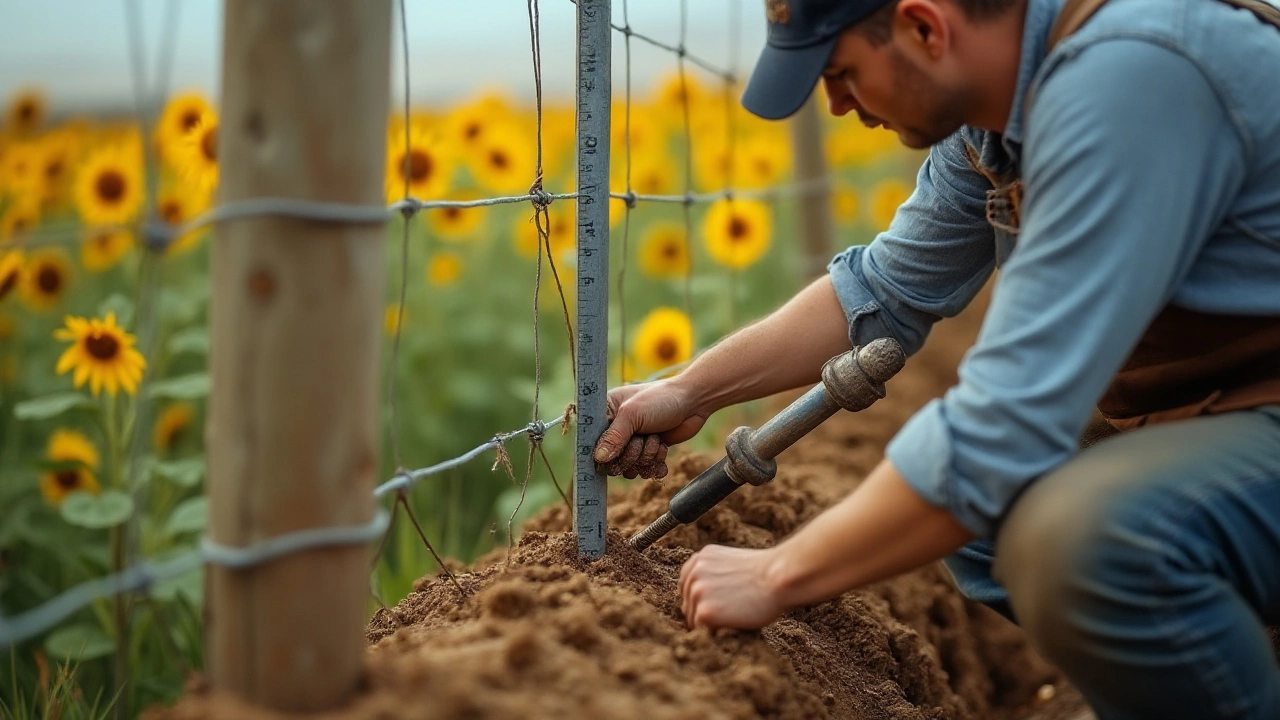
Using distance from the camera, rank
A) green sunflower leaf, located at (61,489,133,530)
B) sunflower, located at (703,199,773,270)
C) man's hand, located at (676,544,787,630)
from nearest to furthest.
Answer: man's hand, located at (676,544,787,630)
green sunflower leaf, located at (61,489,133,530)
sunflower, located at (703,199,773,270)

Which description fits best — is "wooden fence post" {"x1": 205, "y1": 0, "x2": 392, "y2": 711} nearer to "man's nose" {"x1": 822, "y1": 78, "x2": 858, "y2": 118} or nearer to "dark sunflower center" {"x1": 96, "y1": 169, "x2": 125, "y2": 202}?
"man's nose" {"x1": 822, "y1": 78, "x2": 858, "y2": 118}

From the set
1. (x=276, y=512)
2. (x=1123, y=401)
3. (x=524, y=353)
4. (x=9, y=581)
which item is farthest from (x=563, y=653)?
(x=524, y=353)

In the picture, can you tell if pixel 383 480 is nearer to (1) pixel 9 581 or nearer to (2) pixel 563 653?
(1) pixel 9 581

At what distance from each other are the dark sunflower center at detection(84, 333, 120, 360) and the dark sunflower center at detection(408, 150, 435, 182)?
4.11 ft

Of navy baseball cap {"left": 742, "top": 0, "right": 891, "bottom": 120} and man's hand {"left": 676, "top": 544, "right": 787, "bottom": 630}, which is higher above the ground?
navy baseball cap {"left": 742, "top": 0, "right": 891, "bottom": 120}

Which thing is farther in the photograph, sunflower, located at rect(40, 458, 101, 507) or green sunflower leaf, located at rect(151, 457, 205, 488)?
sunflower, located at rect(40, 458, 101, 507)

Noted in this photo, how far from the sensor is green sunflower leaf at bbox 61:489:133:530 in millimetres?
2827

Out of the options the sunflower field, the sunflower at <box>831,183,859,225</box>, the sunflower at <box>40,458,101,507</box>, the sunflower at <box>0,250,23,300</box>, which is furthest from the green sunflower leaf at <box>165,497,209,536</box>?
the sunflower at <box>831,183,859,225</box>

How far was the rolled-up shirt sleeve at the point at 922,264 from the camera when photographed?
2227 millimetres

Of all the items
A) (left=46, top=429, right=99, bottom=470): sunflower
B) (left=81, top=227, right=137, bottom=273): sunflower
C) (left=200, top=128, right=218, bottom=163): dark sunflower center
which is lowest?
(left=46, top=429, right=99, bottom=470): sunflower

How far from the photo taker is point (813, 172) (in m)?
5.26

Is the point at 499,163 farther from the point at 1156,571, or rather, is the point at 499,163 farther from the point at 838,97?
the point at 1156,571

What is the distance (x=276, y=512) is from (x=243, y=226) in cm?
34

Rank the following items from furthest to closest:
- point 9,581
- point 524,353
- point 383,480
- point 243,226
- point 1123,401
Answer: point 524,353
point 383,480
point 9,581
point 1123,401
point 243,226
